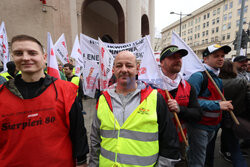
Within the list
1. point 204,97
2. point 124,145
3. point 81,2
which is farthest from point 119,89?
point 81,2

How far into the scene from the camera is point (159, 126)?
1.29 meters

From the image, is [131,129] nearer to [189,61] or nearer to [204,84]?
[204,84]

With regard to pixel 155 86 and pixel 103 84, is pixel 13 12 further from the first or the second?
pixel 155 86

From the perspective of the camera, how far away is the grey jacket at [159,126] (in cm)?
125

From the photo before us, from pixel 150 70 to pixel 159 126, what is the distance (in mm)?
953

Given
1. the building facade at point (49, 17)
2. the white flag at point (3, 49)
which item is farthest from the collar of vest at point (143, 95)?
the building facade at point (49, 17)

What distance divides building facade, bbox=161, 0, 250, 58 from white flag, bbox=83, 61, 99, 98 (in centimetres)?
3308

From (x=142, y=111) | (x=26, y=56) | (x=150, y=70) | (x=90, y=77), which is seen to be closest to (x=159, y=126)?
(x=142, y=111)

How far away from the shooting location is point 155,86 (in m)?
1.94

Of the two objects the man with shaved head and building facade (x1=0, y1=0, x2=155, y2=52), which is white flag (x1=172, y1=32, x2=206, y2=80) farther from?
building facade (x1=0, y1=0, x2=155, y2=52)

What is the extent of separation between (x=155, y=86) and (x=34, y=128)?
4.97ft

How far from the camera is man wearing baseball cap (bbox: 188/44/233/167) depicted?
2023mm

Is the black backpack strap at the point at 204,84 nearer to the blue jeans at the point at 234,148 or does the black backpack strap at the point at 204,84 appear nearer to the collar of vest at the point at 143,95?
the blue jeans at the point at 234,148

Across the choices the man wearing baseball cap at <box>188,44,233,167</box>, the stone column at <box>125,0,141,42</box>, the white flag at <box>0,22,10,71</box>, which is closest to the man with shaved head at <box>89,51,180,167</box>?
the man wearing baseball cap at <box>188,44,233,167</box>
